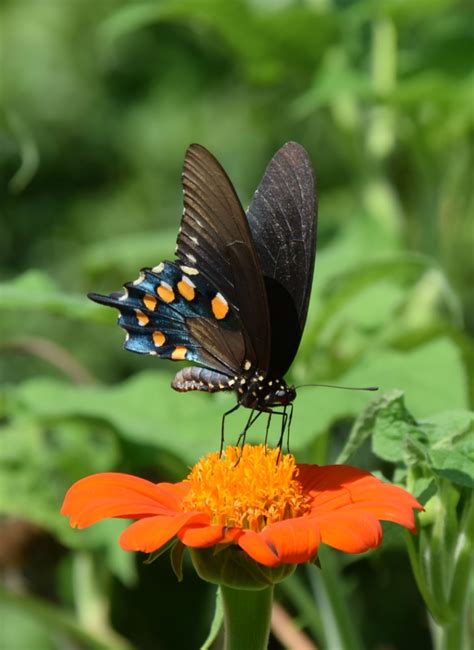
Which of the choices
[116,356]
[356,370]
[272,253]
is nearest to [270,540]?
[272,253]

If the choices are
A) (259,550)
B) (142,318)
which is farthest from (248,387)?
(259,550)

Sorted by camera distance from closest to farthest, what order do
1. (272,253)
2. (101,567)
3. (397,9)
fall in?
(272,253), (101,567), (397,9)

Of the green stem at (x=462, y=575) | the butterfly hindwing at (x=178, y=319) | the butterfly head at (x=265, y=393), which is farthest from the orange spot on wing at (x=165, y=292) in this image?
the green stem at (x=462, y=575)

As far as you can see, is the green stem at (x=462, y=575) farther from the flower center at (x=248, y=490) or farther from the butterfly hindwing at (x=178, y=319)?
the butterfly hindwing at (x=178, y=319)

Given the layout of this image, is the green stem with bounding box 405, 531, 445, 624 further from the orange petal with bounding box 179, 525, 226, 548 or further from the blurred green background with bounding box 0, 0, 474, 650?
the orange petal with bounding box 179, 525, 226, 548

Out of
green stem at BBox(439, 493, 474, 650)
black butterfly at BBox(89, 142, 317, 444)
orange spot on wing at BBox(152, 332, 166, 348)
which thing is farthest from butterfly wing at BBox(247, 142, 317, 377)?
green stem at BBox(439, 493, 474, 650)

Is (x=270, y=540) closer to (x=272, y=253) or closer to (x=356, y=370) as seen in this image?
(x=272, y=253)

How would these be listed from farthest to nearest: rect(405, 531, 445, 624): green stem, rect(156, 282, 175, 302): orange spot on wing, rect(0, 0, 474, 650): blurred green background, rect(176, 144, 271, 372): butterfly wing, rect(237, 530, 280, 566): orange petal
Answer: rect(0, 0, 474, 650): blurred green background, rect(156, 282, 175, 302): orange spot on wing, rect(176, 144, 271, 372): butterfly wing, rect(405, 531, 445, 624): green stem, rect(237, 530, 280, 566): orange petal
